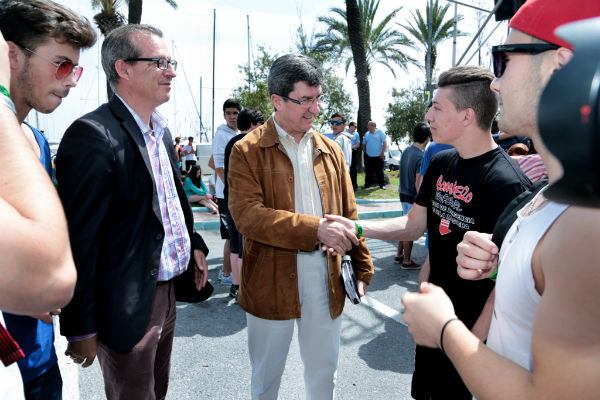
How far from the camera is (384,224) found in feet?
7.97

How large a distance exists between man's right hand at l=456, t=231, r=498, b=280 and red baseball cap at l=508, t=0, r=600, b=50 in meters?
0.64

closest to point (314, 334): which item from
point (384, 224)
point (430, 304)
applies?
point (384, 224)

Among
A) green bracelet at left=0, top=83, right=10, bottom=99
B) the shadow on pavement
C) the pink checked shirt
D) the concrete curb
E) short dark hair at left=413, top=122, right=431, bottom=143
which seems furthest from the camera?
the concrete curb

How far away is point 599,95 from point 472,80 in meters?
1.96

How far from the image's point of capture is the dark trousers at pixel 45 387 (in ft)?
5.07

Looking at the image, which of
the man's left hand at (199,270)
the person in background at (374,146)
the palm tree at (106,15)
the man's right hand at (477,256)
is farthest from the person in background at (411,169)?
the palm tree at (106,15)

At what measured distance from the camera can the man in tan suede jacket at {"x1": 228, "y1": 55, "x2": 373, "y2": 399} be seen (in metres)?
2.37

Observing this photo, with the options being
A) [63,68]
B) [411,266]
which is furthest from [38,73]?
[411,266]

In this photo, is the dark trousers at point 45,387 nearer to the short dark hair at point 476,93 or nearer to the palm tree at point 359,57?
the short dark hair at point 476,93

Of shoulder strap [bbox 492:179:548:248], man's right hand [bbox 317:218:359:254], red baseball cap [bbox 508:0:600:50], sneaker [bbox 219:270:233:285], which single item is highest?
red baseball cap [bbox 508:0:600:50]

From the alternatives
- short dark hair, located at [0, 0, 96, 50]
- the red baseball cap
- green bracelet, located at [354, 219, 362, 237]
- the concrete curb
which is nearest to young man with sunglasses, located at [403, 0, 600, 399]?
the red baseball cap

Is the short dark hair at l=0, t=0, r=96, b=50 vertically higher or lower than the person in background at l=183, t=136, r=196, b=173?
higher

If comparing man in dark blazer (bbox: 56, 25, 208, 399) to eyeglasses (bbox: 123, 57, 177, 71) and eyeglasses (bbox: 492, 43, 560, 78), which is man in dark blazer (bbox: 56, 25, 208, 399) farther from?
eyeglasses (bbox: 492, 43, 560, 78)

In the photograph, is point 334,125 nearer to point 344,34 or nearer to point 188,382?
point 188,382
